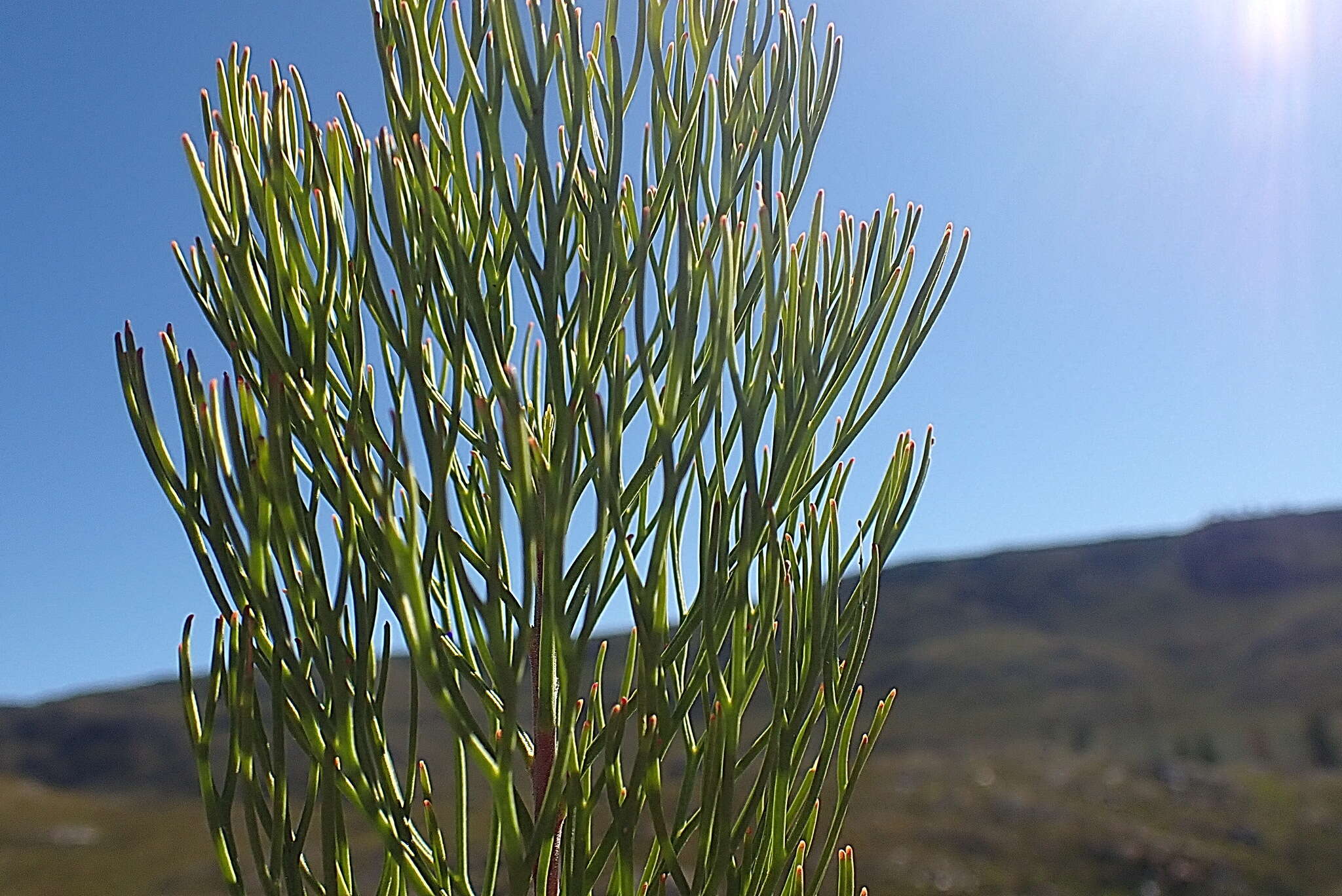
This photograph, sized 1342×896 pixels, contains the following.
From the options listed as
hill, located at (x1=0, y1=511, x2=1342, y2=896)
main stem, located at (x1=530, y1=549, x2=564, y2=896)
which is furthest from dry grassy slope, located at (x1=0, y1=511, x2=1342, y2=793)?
main stem, located at (x1=530, y1=549, x2=564, y2=896)

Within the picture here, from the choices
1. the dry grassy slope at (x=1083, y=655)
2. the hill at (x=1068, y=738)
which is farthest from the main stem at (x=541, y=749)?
the dry grassy slope at (x=1083, y=655)

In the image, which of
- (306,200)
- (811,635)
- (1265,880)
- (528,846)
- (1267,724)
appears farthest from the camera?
(1267,724)

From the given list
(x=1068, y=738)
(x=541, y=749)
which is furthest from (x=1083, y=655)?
(x=541, y=749)

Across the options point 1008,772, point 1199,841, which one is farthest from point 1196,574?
point 1199,841

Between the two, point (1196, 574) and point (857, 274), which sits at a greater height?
point (857, 274)

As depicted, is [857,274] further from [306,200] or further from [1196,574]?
[1196,574]
